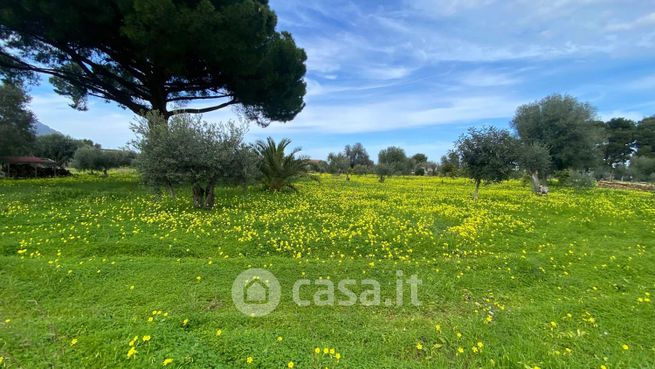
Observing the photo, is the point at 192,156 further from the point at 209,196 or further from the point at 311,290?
the point at 311,290

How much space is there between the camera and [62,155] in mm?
56750

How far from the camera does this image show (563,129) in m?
31.3

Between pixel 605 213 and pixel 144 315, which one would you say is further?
pixel 605 213

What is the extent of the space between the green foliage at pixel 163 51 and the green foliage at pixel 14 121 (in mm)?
7466

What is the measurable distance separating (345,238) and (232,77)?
49.4 feet

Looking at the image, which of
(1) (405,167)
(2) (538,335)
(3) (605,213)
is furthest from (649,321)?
(1) (405,167)

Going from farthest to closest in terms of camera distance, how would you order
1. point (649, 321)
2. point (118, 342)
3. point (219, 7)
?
point (219, 7) → point (649, 321) → point (118, 342)

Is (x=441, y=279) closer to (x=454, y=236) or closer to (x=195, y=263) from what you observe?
(x=454, y=236)

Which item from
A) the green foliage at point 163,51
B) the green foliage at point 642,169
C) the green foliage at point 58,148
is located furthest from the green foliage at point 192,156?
the green foliage at point 642,169

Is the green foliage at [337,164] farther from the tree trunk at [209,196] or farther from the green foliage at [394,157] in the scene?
the tree trunk at [209,196]

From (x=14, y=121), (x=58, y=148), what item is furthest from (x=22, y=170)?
(x=58, y=148)

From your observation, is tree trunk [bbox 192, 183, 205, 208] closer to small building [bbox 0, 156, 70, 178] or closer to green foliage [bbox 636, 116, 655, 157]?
small building [bbox 0, 156, 70, 178]

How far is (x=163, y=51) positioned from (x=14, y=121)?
23.4m

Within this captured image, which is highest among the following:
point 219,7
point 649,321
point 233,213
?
point 219,7
